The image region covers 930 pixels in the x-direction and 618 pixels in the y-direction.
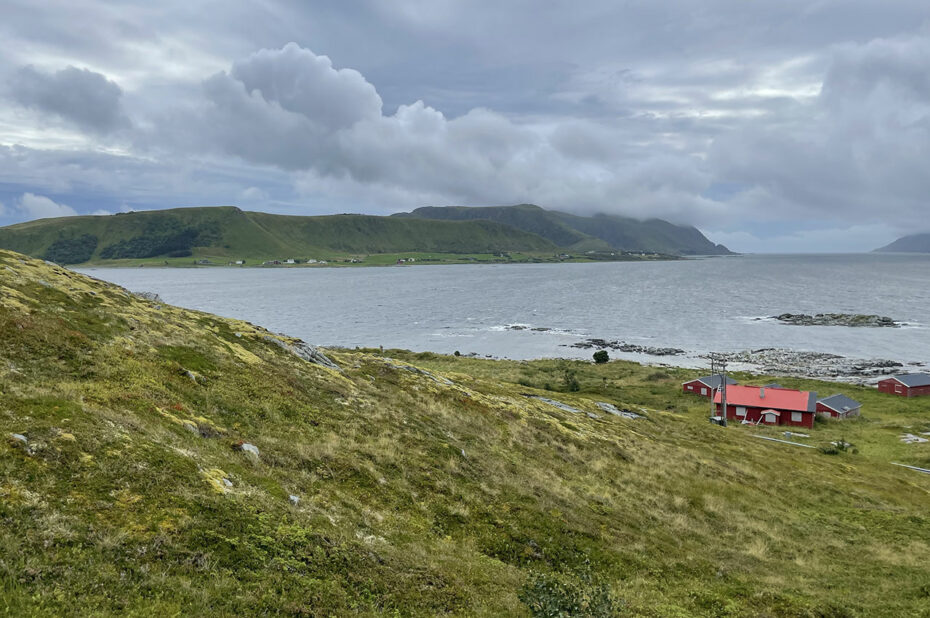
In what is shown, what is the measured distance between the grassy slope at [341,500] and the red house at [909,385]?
197 feet

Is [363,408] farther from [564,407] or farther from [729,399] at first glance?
[729,399]

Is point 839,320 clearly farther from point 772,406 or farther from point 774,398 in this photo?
point 772,406

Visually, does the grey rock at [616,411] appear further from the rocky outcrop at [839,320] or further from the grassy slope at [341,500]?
the rocky outcrop at [839,320]

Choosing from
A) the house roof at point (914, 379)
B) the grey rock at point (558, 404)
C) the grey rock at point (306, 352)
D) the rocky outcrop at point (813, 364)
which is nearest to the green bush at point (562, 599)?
the grey rock at point (306, 352)

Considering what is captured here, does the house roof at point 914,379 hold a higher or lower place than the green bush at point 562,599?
lower

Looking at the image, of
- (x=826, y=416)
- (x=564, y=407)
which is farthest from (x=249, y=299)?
(x=826, y=416)

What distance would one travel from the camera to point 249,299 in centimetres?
19912

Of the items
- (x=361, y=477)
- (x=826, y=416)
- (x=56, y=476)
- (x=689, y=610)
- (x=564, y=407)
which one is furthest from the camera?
(x=826, y=416)

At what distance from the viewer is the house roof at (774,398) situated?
71.6m

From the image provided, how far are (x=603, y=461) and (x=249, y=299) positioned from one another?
19259 centimetres

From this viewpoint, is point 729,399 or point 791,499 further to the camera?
point 729,399

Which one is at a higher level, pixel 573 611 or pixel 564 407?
pixel 573 611

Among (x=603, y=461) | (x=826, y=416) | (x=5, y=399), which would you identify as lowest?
(x=826, y=416)

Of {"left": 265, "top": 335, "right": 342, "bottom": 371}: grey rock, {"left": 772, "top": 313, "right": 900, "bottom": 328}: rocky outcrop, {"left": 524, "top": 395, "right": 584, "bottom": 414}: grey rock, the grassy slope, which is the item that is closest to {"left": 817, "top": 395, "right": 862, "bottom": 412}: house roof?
the grassy slope
